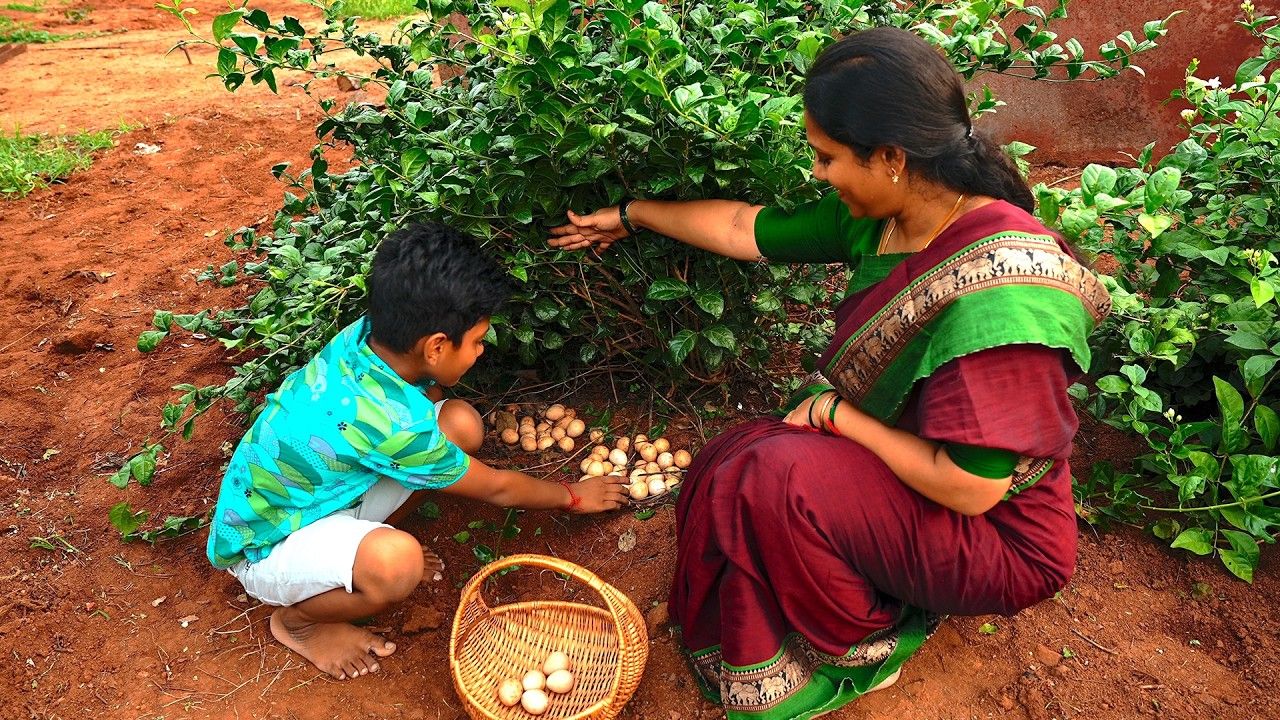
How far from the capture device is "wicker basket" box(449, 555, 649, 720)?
7.10ft

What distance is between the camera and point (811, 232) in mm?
2195

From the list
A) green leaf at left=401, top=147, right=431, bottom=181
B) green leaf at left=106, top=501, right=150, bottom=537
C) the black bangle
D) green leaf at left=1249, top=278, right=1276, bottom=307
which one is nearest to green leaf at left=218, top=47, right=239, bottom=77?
green leaf at left=401, top=147, right=431, bottom=181

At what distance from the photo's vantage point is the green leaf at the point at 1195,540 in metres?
2.43

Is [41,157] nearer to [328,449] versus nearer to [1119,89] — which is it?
[328,449]

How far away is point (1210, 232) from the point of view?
2.51 metres

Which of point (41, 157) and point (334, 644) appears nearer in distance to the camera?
point (334, 644)

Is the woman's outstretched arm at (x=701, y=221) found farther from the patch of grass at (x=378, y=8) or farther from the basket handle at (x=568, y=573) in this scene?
the patch of grass at (x=378, y=8)

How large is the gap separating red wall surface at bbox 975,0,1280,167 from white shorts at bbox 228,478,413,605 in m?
3.60

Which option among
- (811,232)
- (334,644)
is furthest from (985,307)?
(334,644)

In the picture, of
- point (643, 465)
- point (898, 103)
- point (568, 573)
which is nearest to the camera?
point (898, 103)

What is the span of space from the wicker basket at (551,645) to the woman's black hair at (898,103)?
3.86ft

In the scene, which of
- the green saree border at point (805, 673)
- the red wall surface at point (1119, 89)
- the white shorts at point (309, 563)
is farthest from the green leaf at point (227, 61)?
the red wall surface at point (1119, 89)

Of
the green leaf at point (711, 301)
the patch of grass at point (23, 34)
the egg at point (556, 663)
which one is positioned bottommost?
the patch of grass at point (23, 34)

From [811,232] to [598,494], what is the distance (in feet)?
3.15
